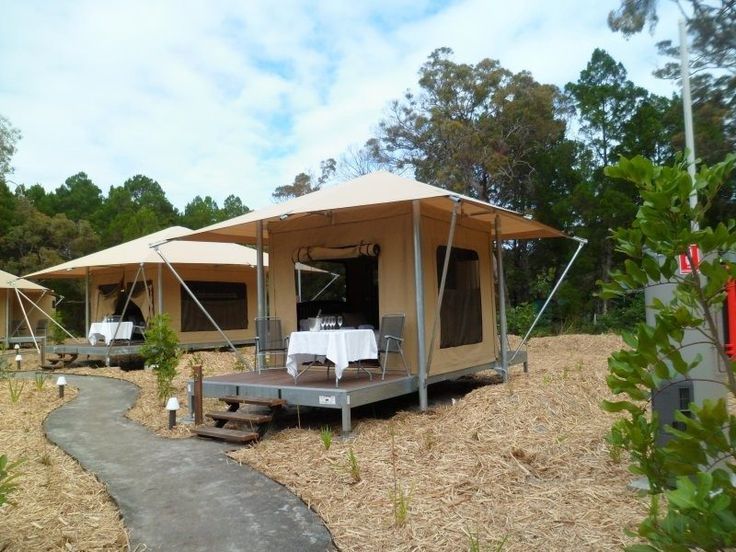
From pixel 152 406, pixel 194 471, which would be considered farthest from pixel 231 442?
pixel 152 406

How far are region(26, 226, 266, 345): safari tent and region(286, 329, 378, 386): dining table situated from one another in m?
6.89

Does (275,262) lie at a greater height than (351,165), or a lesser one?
lesser

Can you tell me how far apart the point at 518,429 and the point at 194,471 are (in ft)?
8.91

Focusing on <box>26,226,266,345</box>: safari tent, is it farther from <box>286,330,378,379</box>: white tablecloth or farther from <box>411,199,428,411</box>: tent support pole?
<box>411,199,428,411</box>: tent support pole

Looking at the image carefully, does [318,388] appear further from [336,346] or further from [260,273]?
[260,273]

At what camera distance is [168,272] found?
13125 millimetres

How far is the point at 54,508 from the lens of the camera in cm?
379

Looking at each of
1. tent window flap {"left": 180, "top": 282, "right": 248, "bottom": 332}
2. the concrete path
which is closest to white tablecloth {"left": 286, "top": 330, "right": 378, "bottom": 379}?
the concrete path

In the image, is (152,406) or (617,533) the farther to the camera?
(152,406)

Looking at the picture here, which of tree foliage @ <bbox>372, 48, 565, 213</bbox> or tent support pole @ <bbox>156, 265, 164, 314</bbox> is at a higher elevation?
tree foliage @ <bbox>372, 48, 565, 213</bbox>

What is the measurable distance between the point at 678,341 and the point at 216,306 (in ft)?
43.8

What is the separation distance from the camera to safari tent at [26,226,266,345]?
12859 mm

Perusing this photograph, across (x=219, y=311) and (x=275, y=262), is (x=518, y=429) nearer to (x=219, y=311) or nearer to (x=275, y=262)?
(x=275, y=262)

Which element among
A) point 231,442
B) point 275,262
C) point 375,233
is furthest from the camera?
point 275,262
